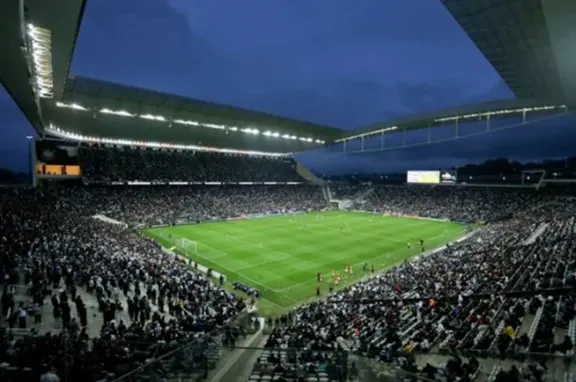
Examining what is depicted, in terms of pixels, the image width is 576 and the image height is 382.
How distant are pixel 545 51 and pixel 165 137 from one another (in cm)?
4947

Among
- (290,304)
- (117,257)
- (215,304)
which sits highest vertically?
(117,257)

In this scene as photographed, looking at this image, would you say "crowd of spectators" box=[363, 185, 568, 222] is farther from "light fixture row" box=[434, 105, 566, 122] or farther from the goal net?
the goal net

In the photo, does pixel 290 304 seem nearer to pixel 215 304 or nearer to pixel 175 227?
pixel 215 304

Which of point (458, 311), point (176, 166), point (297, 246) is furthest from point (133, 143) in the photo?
point (458, 311)

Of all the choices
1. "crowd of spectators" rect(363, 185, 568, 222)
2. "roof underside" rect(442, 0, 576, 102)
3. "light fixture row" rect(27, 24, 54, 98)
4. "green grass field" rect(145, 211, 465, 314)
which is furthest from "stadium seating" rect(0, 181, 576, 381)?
"crowd of spectators" rect(363, 185, 568, 222)

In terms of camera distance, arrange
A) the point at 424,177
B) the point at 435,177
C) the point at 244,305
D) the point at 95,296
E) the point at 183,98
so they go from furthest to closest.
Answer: the point at 424,177
the point at 435,177
the point at 183,98
the point at 244,305
the point at 95,296

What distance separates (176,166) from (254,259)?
127 feet

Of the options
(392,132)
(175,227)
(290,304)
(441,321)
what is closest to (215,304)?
(290,304)

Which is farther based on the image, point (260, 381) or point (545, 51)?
point (545, 51)

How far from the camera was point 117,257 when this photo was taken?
2148cm

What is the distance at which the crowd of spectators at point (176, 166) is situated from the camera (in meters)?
55.6

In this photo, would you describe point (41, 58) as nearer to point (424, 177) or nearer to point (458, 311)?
point (458, 311)

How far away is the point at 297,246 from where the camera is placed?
1469 inches

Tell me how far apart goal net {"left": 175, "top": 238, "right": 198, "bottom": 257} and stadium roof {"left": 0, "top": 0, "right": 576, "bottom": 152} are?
13.2 meters
